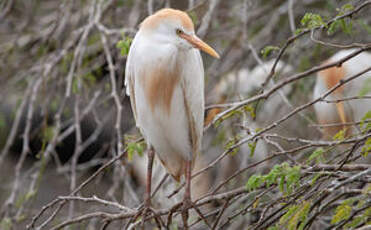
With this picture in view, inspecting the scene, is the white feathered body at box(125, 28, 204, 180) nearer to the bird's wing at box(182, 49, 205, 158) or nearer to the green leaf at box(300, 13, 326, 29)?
the bird's wing at box(182, 49, 205, 158)

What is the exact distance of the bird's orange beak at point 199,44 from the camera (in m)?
1.54

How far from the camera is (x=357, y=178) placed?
1176 millimetres

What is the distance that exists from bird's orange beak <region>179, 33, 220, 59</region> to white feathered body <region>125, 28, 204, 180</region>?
6cm

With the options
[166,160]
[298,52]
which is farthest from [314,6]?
[166,160]

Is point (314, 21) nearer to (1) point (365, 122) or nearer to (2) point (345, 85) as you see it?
(1) point (365, 122)

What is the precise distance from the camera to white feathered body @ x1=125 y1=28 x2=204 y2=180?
169 cm

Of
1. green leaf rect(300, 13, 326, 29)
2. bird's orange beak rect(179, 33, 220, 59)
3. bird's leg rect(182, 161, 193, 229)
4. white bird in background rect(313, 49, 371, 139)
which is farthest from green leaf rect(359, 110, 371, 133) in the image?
white bird in background rect(313, 49, 371, 139)

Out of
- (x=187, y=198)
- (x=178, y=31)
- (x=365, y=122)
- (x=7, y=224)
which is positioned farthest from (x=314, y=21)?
(x=7, y=224)

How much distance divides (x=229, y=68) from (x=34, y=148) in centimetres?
192

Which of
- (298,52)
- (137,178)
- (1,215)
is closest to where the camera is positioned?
(1,215)

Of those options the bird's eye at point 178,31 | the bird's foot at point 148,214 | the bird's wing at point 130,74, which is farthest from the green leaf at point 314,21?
the bird's foot at point 148,214

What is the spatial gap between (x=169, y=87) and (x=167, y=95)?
0.03m

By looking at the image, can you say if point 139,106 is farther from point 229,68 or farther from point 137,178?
point 137,178

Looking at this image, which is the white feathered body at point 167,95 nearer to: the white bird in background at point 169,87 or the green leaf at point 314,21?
the white bird in background at point 169,87
